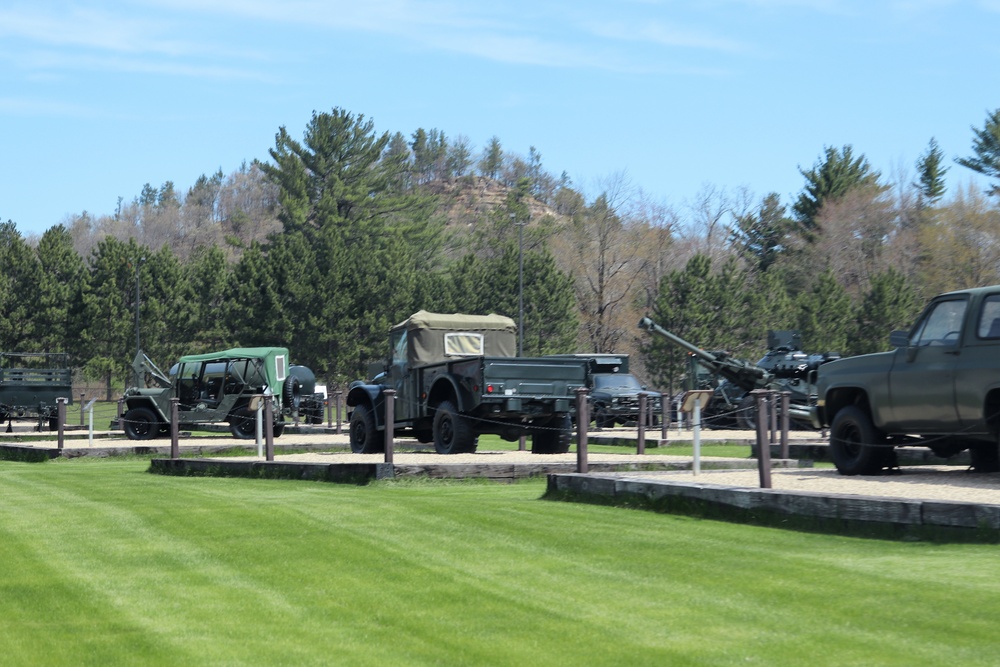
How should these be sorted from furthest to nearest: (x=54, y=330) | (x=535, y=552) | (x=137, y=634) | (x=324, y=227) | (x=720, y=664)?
(x=324, y=227) → (x=54, y=330) → (x=535, y=552) → (x=137, y=634) → (x=720, y=664)

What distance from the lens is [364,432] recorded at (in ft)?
76.4

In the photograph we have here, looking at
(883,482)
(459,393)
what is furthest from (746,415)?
(883,482)

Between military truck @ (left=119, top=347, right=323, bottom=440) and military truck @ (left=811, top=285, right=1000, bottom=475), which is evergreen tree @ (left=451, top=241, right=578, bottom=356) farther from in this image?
military truck @ (left=811, top=285, right=1000, bottom=475)

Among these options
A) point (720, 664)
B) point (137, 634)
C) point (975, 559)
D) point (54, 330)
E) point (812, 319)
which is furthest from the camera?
point (54, 330)

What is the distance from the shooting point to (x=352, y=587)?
8.40 m

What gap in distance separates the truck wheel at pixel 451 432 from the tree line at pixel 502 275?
113ft

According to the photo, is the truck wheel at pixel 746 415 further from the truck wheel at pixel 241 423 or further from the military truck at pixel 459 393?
the truck wheel at pixel 241 423

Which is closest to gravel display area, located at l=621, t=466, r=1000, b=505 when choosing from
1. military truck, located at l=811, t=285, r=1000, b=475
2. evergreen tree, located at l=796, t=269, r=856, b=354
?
military truck, located at l=811, t=285, r=1000, b=475

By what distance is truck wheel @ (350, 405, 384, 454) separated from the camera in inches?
912

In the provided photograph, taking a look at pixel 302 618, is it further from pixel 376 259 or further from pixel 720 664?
pixel 376 259

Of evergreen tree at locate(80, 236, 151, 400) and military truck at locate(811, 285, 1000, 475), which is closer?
military truck at locate(811, 285, 1000, 475)

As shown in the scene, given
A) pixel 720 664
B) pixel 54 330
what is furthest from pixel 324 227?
pixel 720 664

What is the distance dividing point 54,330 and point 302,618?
201ft

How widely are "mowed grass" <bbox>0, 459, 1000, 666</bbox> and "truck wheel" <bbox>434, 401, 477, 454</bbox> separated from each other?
847 cm
